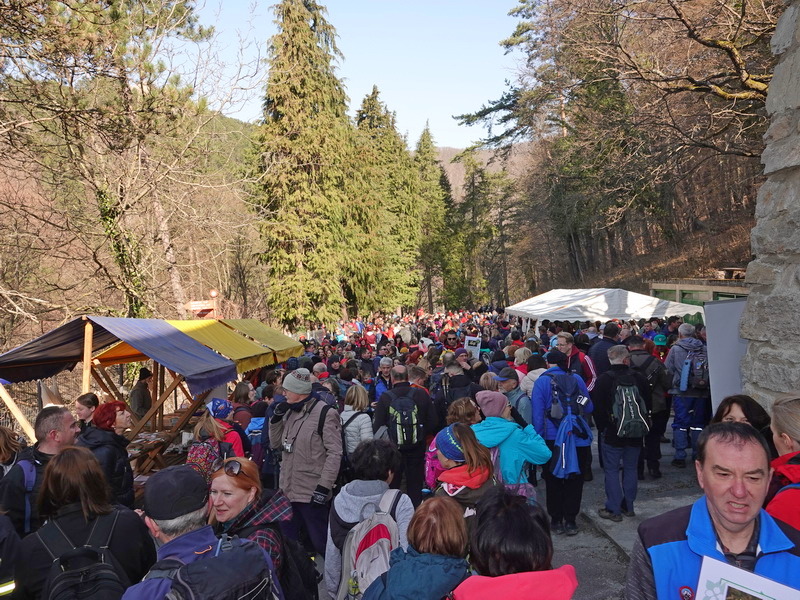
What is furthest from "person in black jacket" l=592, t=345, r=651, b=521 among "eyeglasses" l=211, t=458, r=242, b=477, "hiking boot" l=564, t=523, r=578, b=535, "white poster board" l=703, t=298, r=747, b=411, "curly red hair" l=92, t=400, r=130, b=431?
"curly red hair" l=92, t=400, r=130, b=431

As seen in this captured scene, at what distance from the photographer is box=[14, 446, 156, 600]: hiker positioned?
2.89 m

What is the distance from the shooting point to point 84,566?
8.57 ft

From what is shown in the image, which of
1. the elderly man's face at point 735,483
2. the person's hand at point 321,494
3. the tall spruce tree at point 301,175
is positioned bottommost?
the person's hand at point 321,494

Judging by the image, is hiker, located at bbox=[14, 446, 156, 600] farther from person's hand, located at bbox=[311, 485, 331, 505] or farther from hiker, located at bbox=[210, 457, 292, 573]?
person's hand, located at bbox=[311, 485, 331, 505]

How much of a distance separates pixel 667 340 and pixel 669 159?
12.8 feet

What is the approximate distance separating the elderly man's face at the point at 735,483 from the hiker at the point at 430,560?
109 cm

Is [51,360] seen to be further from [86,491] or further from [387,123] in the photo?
[387,123]

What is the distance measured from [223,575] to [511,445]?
124 inches

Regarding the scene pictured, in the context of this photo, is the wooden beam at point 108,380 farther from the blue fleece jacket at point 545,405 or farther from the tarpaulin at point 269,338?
the blue fleece jacket at point 545,405

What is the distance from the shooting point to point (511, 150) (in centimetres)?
3419

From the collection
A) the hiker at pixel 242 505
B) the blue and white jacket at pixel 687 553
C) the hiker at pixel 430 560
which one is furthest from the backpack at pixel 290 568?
the blue and white jacket at pixel 687 553

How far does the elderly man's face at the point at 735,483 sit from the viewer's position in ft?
6.28

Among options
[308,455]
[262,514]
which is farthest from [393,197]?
[262,514]

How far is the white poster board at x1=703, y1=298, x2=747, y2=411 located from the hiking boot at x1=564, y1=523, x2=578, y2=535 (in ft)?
6.59
